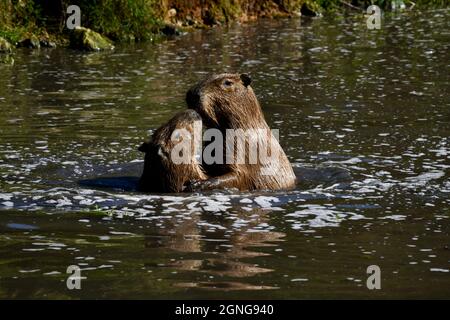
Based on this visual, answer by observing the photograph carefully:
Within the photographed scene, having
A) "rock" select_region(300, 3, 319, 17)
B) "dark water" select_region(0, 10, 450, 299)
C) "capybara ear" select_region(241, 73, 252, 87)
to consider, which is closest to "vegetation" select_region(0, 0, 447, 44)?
"dark water" select_region(0, 10, 450, 299)

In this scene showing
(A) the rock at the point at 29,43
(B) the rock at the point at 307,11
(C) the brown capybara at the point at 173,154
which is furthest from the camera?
(B) the rock at the point at 307,11

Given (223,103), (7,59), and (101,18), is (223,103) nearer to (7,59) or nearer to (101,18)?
(7,59)

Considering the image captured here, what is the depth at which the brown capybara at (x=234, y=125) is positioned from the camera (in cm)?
959

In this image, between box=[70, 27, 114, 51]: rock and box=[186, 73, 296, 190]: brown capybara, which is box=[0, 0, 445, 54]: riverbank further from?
box=[186, 73, 296, 190]: brown capybara

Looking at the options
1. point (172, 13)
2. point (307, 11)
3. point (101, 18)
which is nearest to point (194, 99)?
point (101, 18)

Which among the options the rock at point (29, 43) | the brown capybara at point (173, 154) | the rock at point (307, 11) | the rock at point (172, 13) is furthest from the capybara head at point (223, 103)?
the rock at point (307, 11)

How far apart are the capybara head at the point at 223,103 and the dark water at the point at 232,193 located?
64cm

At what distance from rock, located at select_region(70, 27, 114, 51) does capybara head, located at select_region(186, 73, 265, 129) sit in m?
11.2

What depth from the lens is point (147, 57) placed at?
19.7 meters

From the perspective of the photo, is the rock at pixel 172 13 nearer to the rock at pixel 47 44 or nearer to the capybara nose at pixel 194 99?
the rock at pixel 47 44

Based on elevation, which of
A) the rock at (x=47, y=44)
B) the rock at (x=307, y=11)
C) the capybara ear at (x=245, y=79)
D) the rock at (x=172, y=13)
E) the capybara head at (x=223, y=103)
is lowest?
the rock at (x=307, y=11)

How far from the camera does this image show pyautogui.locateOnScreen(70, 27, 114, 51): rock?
2066 cm
